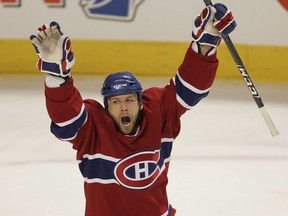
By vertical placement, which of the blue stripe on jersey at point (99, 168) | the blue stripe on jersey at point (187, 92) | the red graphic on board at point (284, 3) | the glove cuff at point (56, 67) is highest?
the glove cuff at point (56, 67)

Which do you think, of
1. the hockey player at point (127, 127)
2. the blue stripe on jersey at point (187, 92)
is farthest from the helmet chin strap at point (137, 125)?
the blue stripe on jersey at point (187, 92)

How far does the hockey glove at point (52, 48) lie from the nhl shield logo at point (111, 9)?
110 inches

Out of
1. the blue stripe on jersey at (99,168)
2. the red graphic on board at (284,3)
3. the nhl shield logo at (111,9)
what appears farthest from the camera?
the nhl shield logo at (111,9)

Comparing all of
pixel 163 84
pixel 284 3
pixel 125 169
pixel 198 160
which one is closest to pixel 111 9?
pixel 163 84

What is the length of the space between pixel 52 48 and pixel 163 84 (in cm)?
274

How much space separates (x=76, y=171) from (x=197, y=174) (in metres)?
0.53

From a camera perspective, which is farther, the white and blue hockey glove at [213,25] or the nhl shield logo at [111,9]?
the nhl shield logo at [111,9]

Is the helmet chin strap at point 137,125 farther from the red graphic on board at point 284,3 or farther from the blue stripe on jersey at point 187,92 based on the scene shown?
the red graphic on board at point 284,3

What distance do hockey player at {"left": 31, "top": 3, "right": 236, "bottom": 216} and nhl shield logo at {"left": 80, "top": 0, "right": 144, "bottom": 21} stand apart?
2.66 metres

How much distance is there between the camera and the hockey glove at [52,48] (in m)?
1.73

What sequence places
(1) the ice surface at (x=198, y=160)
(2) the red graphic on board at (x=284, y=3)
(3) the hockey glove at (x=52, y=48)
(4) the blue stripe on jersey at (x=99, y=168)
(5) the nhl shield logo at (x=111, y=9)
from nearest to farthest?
(3) the hockey glove at (x=52, y=48) → (4) the blue stripe on jersey at (x=99, y=168) → (1) the ice surface at (x=198, y=160) → (2) the red graphic on board at (x=284, y=3) → (5) the nhl shield logo at (x=111, y=9)

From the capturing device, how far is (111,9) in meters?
4.55

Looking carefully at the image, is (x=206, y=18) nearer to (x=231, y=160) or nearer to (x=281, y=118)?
(x=231, y=160)

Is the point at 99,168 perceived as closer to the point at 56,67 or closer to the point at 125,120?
the point at 125,120
